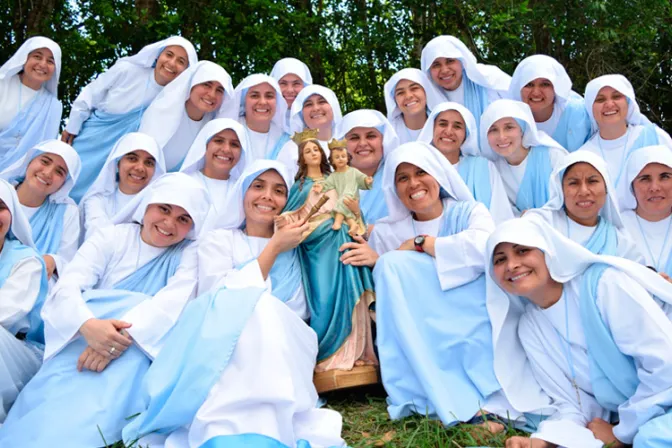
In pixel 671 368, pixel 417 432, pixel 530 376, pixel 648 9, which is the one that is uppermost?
pixel 648 9

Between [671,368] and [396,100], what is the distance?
3.95 m

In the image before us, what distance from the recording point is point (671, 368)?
129 inches

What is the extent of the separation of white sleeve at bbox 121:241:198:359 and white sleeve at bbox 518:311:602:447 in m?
2.04

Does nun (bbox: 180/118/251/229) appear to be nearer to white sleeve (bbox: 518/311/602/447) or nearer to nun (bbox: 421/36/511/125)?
nun (bbox: 421/36/511/125)

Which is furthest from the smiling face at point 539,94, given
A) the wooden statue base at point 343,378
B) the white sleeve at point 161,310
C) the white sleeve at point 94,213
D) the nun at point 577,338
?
the white sleeve at point 94,213

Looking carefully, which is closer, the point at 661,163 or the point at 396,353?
the point at 396,353

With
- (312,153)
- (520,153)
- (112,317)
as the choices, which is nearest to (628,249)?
(520,153)

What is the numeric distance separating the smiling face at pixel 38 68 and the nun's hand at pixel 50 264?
2.90 meters

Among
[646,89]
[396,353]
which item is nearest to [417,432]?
[396,353]

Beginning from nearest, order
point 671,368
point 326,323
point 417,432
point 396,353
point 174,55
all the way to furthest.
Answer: point 671,368 < point 417,432 < point 396,353 < point 326,323 < point 174,55

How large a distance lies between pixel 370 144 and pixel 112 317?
2.60 meters

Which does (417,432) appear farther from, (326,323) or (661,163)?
(661,163)

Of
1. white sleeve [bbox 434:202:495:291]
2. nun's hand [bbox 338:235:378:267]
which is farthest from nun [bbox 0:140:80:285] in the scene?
white sleeve [bbox 434:202:495:291]

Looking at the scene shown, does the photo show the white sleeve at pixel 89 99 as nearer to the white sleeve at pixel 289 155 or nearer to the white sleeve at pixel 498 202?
the white sleeve at pixel 289 155
